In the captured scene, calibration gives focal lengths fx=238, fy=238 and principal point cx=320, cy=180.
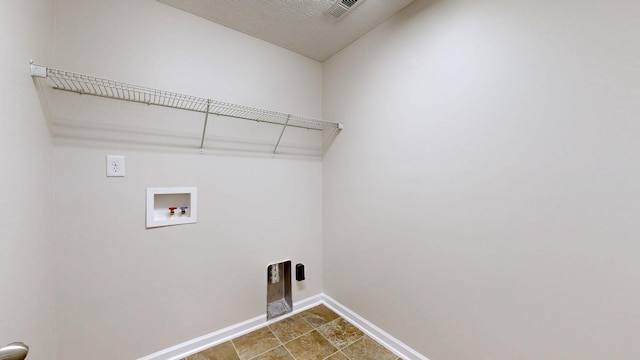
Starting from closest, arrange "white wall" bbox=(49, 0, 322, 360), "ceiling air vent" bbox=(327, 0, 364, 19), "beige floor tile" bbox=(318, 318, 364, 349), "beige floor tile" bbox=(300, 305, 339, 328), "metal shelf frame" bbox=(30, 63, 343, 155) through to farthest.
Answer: "metal shelf frame" bbox=(30, 63, 343, 155), "white wall" bbox=(49, 0, 322, 360), "ceiling air vent" bbox=(327, 0, 364, 19), "beige floor tile" bbox=(318, 318, 364, 349), "beige floor tile" bbox=(300, 305, 339, 328)

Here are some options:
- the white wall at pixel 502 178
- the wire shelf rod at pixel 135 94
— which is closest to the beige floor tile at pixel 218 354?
the white wall at pixel 502 178

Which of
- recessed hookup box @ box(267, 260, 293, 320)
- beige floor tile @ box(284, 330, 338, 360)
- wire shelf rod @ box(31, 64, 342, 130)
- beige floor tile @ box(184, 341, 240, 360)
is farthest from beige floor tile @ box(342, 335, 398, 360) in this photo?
wire shelf rod @ box(31, 64, 342, 130)

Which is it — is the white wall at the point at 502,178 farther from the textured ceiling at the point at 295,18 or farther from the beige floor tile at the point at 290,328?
the beige floor tile at the point at 290,328

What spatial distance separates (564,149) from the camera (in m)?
1.05

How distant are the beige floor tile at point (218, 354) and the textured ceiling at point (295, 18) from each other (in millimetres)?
2444

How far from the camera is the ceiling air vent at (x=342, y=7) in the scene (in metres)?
1.60

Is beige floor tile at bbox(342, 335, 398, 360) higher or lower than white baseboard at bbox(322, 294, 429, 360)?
lower

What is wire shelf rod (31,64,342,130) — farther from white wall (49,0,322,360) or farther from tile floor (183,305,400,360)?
tile floor (183,305,400,360)

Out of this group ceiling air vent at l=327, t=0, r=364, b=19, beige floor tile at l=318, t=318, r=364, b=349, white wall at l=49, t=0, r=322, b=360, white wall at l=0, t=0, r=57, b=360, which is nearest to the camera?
white wall at l=0, t=0, r=57, b=360

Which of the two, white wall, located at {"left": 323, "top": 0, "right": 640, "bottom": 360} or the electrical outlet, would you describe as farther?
the electrical outlet

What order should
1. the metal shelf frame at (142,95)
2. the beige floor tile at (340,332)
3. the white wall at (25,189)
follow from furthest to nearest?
the beige floor tile at (340,332), the metal shelf frame at (142,95), the white wall at (25,189)

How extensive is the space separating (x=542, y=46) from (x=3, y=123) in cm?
222

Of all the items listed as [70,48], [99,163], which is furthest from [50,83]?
[99,163]

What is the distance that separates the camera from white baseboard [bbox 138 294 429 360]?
5.40ft
